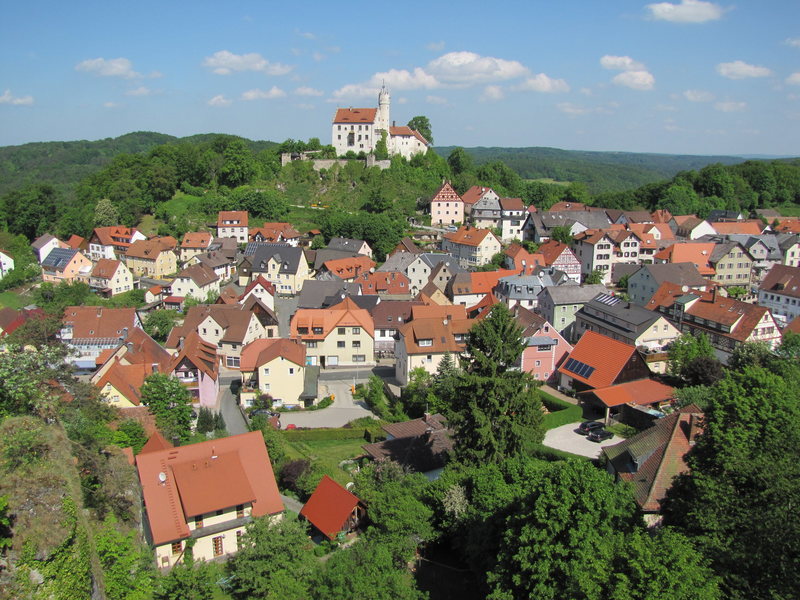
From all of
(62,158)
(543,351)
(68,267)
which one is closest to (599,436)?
(543,351)

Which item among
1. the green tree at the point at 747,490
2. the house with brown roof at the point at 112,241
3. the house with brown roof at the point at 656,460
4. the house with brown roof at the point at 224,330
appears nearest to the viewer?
the green tree at the point at 747,490

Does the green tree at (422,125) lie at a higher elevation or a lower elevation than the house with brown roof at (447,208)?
higher

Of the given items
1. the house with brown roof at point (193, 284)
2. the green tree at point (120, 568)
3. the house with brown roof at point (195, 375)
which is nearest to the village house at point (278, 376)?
the house with brown roof at point (195, 375)

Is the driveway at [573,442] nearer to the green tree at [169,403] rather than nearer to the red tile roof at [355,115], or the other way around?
the green tree at [169,403]

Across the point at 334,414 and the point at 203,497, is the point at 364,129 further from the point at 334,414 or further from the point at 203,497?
the point at 203,497

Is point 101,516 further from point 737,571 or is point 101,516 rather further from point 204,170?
point 204,170

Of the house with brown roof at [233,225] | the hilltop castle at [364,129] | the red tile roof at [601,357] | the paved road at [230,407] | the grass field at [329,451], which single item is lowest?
the grass field at [329,451]

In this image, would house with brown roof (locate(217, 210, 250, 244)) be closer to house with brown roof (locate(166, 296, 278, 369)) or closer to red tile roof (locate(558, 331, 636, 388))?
house with brown roof (locate(166, 296, 278, 369))

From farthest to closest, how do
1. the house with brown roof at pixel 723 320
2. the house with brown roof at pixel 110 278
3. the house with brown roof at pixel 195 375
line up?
the house with brown roof at pixel 110 278
the house with brown roof at pixel 723 320
the house with brown roof at pixel 195 375
